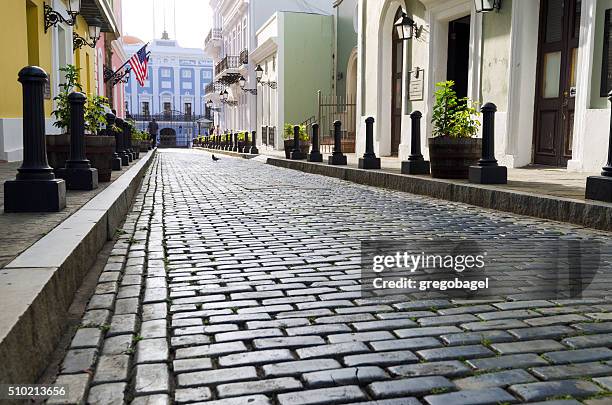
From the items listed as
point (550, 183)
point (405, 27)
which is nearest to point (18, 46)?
point (405, 27)

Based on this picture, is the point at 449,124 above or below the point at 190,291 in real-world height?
above

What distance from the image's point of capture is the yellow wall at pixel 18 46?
32.1 feet

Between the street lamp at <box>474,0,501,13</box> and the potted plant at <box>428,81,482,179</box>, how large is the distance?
391 cm

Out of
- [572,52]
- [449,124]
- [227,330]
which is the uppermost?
[572,52]

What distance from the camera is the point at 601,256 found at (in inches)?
171

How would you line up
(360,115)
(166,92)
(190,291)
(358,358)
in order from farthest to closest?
(166,92)
(360,115)
(190,291)
(358,358)

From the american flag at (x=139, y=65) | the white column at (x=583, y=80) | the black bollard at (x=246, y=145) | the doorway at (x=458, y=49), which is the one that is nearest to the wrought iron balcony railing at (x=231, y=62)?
the american flag at (x=139, y=65)

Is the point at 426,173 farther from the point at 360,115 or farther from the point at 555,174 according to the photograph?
the point at 360,115

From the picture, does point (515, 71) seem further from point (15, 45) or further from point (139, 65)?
point (139, 65)

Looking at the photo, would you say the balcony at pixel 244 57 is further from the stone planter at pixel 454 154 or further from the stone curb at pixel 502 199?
the stone planter at pixel 454 154

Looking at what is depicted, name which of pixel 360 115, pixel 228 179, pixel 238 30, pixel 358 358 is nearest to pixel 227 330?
pixel 358 358

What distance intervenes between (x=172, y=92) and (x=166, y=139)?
253 inches

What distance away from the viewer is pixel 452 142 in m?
8.52

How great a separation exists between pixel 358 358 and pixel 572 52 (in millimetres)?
9880
